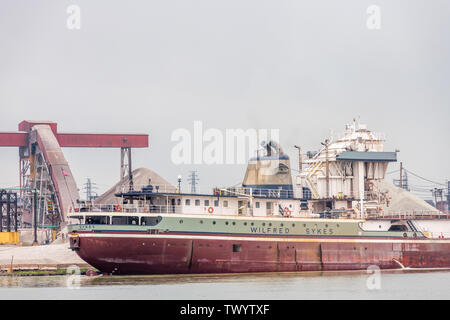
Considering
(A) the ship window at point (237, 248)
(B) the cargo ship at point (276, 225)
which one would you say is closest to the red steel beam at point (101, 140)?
(B) the cargo ship at point (276, 225)

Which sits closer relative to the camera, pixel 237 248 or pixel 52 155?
pixel 237 248

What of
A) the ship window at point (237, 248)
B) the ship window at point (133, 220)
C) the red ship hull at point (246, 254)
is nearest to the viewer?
the red ship hull at point (246, 254)

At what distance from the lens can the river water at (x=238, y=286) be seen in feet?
145

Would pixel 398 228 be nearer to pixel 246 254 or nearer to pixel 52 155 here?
pixel 246 254

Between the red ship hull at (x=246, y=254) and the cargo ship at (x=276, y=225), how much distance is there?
70 millimetres

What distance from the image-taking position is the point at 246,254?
55.8 metres

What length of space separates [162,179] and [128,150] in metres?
6.75

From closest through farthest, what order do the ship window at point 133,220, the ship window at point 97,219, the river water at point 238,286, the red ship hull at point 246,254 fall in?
the river water at point 238,286
the red ship hull at point 246,254
the ship window at point 97,219
the ship window at point 133,220

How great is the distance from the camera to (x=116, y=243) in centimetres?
5200

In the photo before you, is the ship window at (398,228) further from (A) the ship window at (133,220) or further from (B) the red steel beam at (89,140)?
(B) the red steel beam at (89,140)

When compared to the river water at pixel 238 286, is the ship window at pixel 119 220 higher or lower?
higher

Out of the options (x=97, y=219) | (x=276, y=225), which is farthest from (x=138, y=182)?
(x=97, y=219)

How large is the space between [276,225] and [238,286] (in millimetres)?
9809
